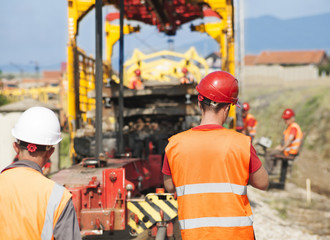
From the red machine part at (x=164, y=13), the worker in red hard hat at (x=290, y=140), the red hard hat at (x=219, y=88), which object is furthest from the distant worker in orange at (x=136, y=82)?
the red hard hat at (x=219, y=88)

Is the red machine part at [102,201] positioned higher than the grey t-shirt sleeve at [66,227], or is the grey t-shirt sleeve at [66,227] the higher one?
the grey t-shirt sleeve at [66,227]

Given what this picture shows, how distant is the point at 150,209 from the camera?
15.6 ft

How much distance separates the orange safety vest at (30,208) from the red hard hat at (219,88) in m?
0.99

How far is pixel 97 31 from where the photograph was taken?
17.3 ft

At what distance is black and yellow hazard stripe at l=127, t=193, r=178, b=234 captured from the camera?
4703 mm

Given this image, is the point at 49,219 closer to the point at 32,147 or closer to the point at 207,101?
the point at 32,147

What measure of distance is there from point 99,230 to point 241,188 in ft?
8.27

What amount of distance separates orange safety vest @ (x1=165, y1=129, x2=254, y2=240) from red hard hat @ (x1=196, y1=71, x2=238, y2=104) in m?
0.20

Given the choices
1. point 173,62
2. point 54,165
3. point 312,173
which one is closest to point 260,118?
point 312,173

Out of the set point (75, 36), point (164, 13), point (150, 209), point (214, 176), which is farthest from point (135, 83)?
point (214, 176)

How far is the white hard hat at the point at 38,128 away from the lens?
2.11 meters

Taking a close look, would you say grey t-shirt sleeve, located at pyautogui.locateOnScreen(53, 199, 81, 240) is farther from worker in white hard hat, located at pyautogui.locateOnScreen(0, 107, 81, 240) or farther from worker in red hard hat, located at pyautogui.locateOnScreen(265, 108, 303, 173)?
worker in red hard hat, located at pyautogui.locateOnScreen(265, 108, 303, 173)

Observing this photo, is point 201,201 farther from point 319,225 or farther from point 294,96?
point 294,96

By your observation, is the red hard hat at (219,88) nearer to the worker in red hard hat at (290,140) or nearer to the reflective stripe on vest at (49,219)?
the reflective stripe on vest at (49,219)
